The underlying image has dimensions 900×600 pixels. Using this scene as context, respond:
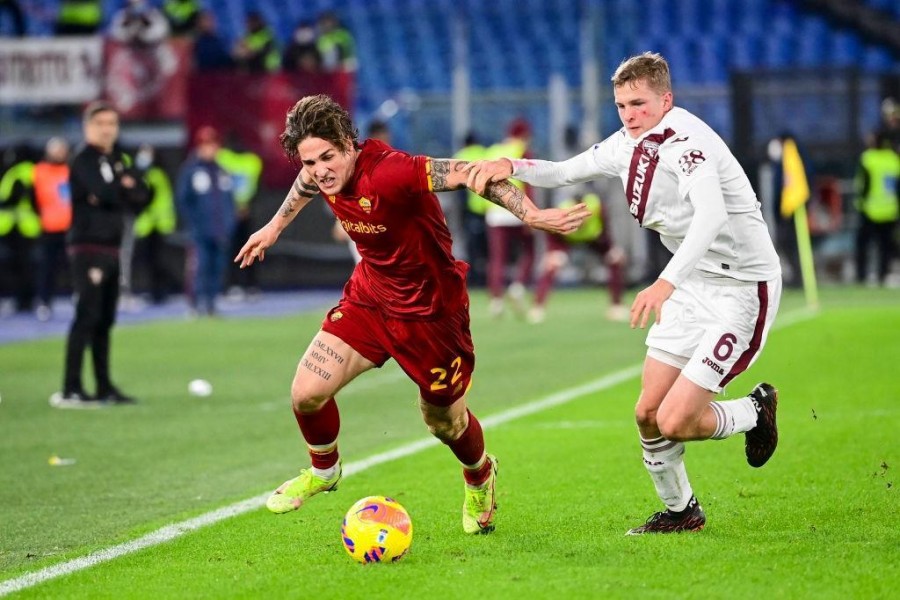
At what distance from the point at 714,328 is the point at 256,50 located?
2039 centimetres

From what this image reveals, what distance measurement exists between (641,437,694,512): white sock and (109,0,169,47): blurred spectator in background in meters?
19.2

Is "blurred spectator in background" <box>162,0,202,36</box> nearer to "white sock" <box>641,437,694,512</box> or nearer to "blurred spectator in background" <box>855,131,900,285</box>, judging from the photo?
"blurred spectator in background" <box>855,131,900,285</box>

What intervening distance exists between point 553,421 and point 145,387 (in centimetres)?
426

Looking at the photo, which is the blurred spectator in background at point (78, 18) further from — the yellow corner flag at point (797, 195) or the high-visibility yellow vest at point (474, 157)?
the yellow corner flag at point (797, 195)

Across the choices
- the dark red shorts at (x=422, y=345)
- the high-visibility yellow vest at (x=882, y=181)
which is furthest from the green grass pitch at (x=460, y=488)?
the high-visibility yellow vest at (x=882, y=181)

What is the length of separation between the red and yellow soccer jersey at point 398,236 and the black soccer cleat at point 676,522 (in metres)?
1.21

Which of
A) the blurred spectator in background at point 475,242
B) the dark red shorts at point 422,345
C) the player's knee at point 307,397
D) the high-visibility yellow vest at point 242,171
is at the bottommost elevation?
the blurred spectator in background at point 475,242

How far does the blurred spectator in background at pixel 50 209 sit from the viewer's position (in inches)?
816

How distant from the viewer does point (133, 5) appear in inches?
964

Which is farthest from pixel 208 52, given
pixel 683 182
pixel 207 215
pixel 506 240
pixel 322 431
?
pixel 683 182

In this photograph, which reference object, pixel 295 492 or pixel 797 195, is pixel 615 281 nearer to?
pixel 797 195

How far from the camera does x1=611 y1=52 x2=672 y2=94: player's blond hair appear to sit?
595 centimetres

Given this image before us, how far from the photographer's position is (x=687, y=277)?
19.7 ft

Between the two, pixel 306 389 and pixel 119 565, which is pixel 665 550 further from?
pixel 119 565
